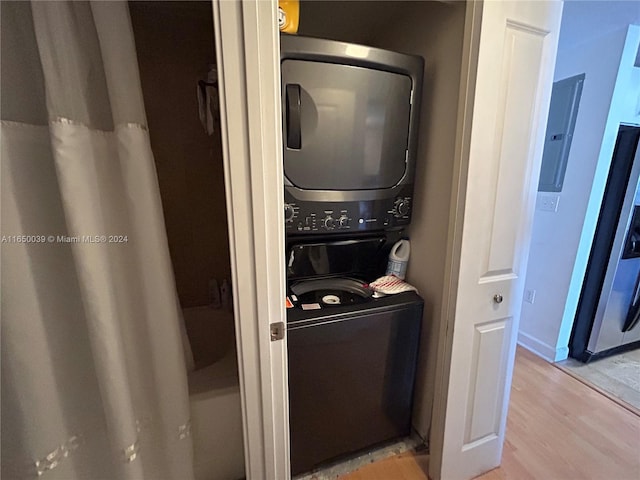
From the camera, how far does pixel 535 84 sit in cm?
99

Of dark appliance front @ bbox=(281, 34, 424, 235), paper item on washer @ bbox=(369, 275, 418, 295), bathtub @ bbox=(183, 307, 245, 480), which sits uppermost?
dark appliance front @ bbox=(281, 34, 424, 235)

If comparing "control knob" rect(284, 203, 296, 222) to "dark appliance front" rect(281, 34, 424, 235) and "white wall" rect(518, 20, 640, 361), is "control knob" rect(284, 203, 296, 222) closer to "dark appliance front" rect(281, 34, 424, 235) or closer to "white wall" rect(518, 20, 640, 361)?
"dark appliance front" rect(281, 34, 424, 235)

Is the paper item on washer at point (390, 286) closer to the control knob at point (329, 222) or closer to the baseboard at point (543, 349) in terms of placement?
the control knob at point (329, 222)

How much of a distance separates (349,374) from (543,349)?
71.7 inches

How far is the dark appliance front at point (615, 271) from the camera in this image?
1.75m

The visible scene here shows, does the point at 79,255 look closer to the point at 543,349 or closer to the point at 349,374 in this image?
the point at 349,374

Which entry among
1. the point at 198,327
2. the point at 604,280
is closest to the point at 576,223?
the point at 604,280

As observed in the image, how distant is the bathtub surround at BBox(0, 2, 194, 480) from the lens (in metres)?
0.69

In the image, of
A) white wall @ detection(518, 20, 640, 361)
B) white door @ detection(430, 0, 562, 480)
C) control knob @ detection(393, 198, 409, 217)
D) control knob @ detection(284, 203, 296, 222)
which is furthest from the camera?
white wall @ detection(518, 20, 640, 361)

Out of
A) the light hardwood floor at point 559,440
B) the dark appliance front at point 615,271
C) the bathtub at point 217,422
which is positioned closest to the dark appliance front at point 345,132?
the bathtub at point 217,422

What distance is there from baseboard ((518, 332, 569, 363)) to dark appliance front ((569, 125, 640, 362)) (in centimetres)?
10

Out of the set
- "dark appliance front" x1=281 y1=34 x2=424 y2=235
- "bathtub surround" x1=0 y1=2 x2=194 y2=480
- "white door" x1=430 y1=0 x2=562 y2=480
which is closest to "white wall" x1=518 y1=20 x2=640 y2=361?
"white door" x1=430 y1=0 x2=562 y2=480

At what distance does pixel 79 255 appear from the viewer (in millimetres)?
740

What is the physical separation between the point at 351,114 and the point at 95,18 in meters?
0.77
